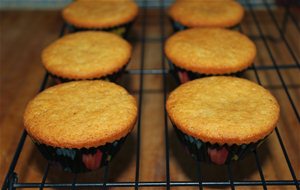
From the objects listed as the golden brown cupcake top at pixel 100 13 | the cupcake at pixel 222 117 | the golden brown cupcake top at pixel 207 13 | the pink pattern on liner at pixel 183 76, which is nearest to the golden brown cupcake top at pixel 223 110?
the cupcake at pixel 222 117

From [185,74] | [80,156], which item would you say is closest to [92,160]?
[80,156]

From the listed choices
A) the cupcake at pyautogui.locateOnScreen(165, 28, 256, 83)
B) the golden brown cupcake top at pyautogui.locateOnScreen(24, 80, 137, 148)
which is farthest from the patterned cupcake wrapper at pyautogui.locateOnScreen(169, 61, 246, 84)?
the golden brown cupcake top at pyautogui.locateOnScreen(24, 80, 137, 148)

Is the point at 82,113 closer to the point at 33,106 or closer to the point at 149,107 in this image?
the point at 33,106

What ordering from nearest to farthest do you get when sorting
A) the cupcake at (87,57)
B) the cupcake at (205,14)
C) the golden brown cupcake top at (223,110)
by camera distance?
the golden brown cupcake top at (223,110)
the cupcake at (87,57)
the cupcake at (205,14)

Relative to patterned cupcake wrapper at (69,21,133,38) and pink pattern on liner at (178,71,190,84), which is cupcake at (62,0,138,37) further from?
pink pattern on liner at (178,71,190,84)

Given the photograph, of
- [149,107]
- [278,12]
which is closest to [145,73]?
[149,107]

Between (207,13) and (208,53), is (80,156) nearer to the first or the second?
(208,53)

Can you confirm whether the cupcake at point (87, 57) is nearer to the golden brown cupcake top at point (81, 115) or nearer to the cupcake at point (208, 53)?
the golden brown cupcake top at point (81, 115)
